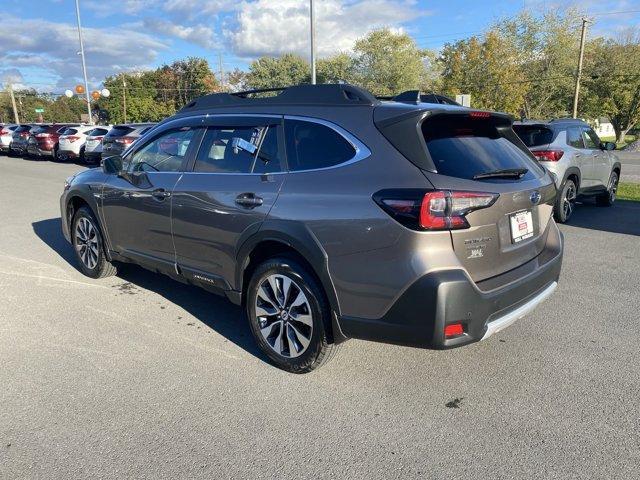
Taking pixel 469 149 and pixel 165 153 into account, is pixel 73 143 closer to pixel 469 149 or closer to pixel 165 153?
pixel 165 153

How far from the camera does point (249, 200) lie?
11.4ft

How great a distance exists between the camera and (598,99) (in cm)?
4659

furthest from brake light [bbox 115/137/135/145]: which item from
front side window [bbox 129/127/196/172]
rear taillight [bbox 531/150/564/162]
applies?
rear taillight [bbox 531/150/564/162]

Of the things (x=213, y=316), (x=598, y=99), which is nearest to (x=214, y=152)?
(x=213, y=316)

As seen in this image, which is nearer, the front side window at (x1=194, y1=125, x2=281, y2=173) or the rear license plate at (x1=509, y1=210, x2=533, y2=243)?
the rear license plate at (x1=509, y1=210, x2=533, y2=243)

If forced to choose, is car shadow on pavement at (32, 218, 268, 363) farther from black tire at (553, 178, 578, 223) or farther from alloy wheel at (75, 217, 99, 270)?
black tire at (553, 178, 578, 223)

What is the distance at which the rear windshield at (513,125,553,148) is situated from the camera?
798cm

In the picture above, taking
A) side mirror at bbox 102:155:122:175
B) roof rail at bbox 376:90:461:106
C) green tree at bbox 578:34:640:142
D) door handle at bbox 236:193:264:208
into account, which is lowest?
door handle at bbox 236:193:264:208

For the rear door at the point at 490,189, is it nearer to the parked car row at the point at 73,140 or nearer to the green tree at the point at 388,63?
the parked car row at the point at 73,140

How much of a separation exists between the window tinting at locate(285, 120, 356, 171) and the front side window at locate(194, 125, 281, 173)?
128mm

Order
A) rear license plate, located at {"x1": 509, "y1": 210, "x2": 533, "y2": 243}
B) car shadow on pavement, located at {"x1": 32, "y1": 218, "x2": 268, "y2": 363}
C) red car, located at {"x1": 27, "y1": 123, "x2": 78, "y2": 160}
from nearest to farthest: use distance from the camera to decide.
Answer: rear license plate, located at {"x1": 509, "y1": 210, "x2": 533, "y2": 243}, car shadow on pavement, located at {"x1": 32, "y1": 218, "x2": 268, "y2": 363}, red car, located at {"x1": 27, "y1": 123, "x2": 78, "y2": 160}

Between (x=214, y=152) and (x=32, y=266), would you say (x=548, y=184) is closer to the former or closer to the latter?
(x=214, y=152)

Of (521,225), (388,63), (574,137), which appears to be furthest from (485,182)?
(388,63)

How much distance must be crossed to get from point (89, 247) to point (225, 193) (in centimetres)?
263
